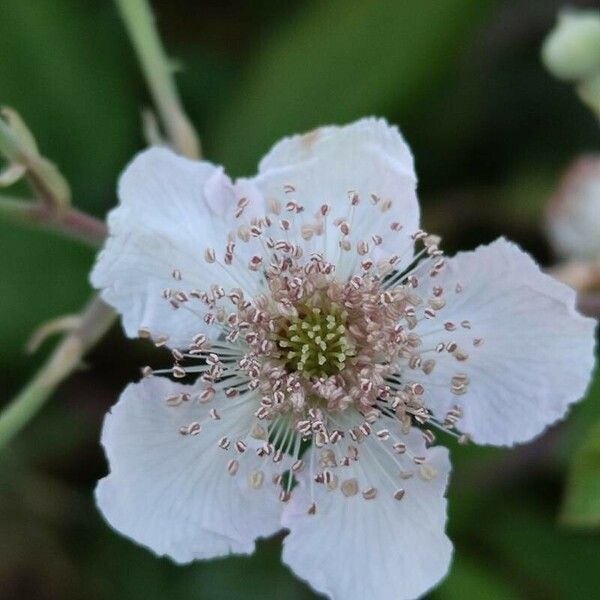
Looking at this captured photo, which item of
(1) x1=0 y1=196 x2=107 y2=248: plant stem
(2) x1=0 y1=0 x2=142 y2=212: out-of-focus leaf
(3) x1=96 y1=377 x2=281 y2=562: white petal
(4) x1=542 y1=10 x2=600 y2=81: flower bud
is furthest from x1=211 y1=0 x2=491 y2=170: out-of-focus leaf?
(3) x1=96 y1=377 x2=281 y2=562: white petal

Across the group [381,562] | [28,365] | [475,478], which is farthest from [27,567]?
[381,562]

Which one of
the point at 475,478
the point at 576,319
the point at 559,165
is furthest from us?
the point at 559,165

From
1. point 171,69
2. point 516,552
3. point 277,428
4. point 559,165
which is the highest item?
point 559,165

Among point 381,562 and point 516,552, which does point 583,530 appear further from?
point 381,562

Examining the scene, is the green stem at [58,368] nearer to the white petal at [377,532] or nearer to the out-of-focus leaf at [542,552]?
the white petal at [377,532]

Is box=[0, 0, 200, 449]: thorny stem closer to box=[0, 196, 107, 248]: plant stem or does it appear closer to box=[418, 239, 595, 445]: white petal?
box=[0, 196, 107, 248]: plant stem

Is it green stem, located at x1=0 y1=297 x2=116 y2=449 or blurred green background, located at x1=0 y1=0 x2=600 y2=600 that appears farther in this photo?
blurred green background, located at x1=0 y1=0 x2=600 y2=600
